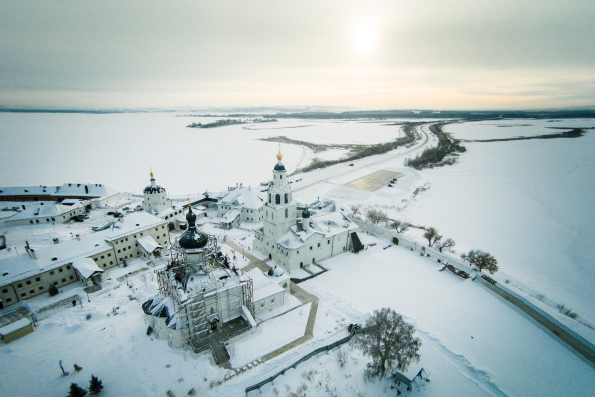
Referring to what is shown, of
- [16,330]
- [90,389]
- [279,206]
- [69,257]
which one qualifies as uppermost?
[279,206]

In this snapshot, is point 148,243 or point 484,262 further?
point 148,243

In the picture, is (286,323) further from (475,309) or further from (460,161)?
(460,161)

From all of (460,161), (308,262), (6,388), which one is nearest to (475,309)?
(308,262)

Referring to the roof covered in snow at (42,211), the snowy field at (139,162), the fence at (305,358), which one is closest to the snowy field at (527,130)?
the snowy field at (139,162)

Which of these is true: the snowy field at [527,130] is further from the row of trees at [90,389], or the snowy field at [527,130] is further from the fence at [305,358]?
the row of trees at [90,389]

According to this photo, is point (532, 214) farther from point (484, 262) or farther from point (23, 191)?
point (23, 191)

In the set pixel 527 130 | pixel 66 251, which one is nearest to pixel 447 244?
pixel 66 251

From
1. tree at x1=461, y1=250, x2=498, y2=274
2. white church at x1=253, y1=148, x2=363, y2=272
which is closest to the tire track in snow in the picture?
tree at x1=461, y1=250, x2=498, y2=274
